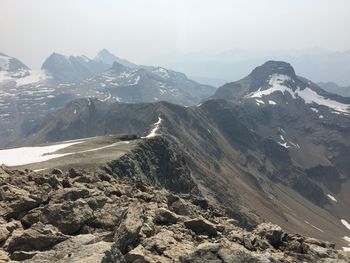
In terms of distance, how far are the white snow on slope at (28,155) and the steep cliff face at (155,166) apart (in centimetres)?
1625

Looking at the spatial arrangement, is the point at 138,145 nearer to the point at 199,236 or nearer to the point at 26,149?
the point at 26,149

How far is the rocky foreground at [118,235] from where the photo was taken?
74.2 ft

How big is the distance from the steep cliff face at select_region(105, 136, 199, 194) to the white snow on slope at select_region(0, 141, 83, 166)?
16253 mm

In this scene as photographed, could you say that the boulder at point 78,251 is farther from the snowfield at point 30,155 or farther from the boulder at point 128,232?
the snowfield at point 30,155

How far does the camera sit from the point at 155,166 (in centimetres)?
11519

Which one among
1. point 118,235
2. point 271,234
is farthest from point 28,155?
point 118,235

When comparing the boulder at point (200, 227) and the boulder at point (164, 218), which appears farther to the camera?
the boulder at point (164, 218)

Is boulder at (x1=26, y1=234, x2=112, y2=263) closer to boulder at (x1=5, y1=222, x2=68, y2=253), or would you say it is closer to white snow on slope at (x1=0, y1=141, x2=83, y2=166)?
boulder at (x1=5, y1=222, x2=68, y2=253)

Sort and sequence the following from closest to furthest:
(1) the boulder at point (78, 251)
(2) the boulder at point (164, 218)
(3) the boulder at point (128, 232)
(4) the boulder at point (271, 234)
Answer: (1) the boulder at point (78, 251) → (3) the boulder at point (128, 232) → (4) the boulder at point (271, 234) → (2) the boulder at point (164, 218)

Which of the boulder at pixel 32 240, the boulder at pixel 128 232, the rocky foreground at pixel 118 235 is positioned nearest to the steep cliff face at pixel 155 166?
the rocky foreground at pixel 118 235

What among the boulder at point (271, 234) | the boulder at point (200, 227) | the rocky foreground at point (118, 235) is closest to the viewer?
the rocky foreground at point (118, 235)

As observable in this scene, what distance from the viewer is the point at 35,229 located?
25.4 m

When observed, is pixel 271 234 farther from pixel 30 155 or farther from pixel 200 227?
pixel 30 155

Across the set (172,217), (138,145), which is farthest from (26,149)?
(172,217)
